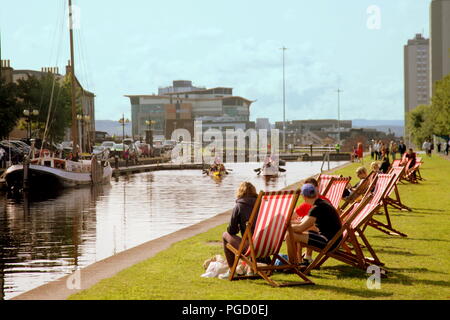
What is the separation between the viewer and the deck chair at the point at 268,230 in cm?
969

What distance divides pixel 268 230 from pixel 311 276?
1272mm

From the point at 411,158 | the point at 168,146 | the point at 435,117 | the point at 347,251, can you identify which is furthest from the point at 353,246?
the point at 168,146

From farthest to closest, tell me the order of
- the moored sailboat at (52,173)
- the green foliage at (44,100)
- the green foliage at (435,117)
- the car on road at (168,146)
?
1. the car on road at (168,146)
2. the green foliage at (44,100)
3. the green foliage at (435,117)
4. the moored sailboat at (52,173)

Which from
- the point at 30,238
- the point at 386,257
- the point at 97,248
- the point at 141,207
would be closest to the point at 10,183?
the point at 141,207

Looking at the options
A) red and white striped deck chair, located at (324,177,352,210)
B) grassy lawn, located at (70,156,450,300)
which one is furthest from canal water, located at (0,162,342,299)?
red and white striped deck chair, located at (324,177,352,210)

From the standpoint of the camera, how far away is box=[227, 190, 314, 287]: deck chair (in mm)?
9688

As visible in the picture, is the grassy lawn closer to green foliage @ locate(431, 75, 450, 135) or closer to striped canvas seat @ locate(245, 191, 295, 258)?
striped canvas seat @ locate(245, 191, 295, 258)

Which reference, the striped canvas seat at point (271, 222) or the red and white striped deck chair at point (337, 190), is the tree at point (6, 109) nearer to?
the red and white striped deck chair at point (337, 190)

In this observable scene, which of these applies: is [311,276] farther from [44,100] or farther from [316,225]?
[44,100]

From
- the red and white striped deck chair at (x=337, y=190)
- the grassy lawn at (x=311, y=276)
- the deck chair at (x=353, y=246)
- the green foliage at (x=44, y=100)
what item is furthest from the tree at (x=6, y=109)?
the deck chair at (x=353, y=246)

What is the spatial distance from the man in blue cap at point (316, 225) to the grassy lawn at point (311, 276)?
507mm

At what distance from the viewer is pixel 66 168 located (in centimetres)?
4666

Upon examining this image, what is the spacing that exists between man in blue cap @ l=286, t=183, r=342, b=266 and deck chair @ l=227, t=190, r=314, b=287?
33cm
